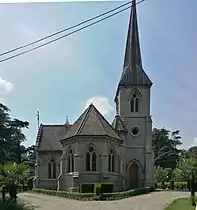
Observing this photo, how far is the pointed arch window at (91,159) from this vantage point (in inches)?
822

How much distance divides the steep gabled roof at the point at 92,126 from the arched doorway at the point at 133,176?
291 cm

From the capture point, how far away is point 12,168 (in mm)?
11672

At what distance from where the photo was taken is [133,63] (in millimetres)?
25969

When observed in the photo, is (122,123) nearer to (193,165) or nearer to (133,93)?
(133,93)

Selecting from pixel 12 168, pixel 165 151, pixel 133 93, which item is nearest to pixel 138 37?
pixel 133 93

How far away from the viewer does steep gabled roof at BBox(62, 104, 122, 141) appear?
21.1 m

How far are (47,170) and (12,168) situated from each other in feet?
48.6

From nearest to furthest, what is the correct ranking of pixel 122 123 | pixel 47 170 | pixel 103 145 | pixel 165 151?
pixel 103 145 < pixel 122 123 < pixel 47 170 < pixel 165 151

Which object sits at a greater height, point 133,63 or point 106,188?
point 133,63

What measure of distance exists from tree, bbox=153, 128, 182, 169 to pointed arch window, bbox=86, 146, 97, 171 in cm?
2187

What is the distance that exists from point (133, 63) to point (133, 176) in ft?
24.2

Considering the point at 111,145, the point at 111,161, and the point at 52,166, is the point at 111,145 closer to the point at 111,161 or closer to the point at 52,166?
the point at 111,161

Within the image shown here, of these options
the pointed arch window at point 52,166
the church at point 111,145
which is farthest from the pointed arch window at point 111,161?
the pointed arch window at point 52,166

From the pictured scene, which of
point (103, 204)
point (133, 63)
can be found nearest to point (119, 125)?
point (133, 63)
